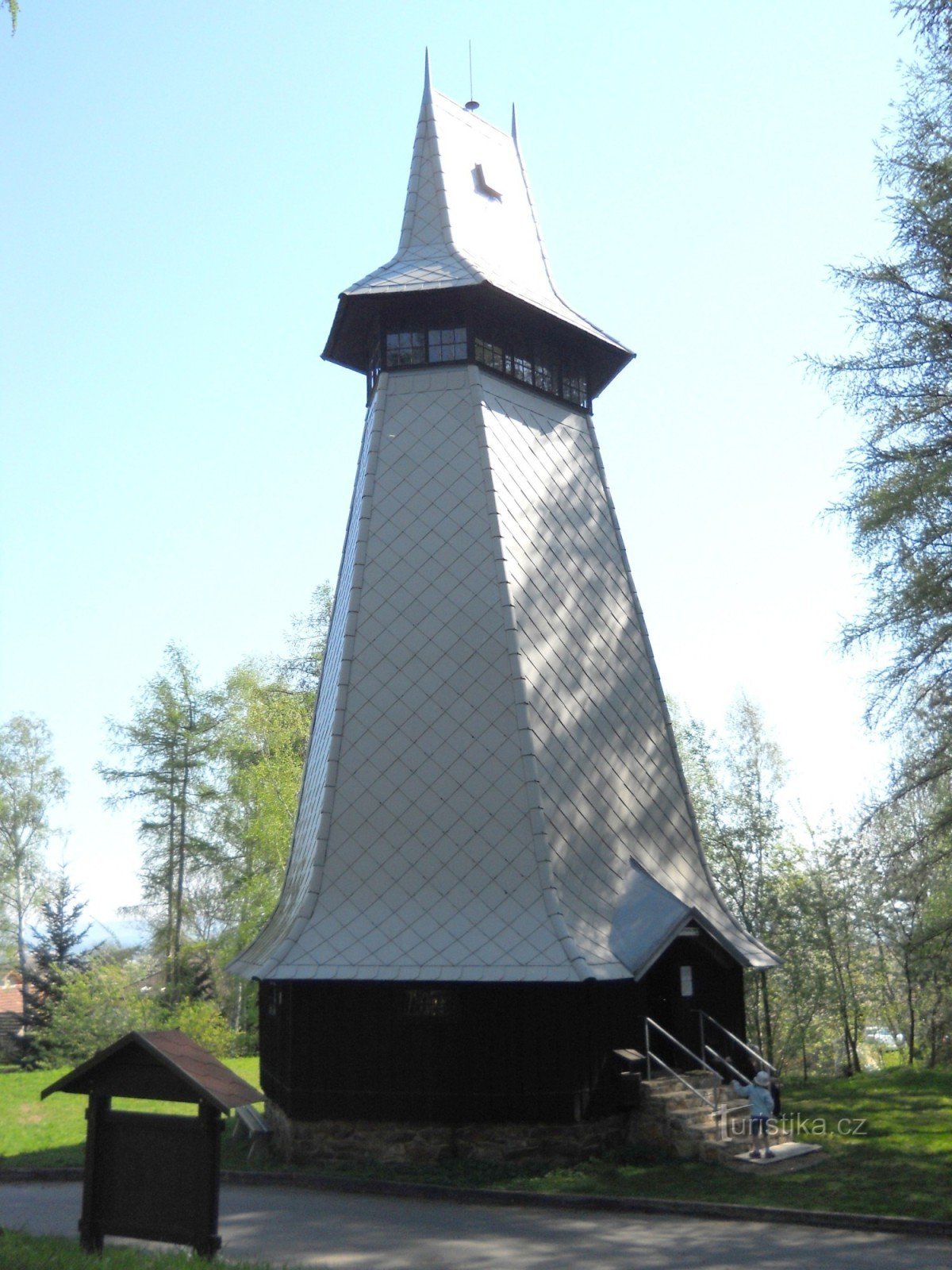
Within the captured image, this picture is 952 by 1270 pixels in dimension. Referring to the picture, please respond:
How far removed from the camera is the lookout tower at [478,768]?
11.6m

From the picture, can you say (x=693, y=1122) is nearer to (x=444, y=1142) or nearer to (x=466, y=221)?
(x=444, y=1142)

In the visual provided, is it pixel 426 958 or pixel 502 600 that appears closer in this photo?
pixel 426 958

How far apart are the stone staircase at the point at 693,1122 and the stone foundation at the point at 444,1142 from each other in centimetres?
46

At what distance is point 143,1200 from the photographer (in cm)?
800

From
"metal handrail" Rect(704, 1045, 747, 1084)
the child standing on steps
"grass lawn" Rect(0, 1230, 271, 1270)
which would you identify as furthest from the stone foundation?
"grass lawn" Rect(0, 1230, 271, 1270)

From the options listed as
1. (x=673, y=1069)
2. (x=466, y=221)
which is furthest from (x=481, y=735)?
(x=466, y=221)

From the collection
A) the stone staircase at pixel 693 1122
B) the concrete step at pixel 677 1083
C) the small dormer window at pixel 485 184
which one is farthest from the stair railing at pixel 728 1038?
the small dormer window at pixel 485 184

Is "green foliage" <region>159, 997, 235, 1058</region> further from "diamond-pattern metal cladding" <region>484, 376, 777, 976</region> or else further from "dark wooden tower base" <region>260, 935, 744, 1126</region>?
"diamond-pattern metal cladding" <region>484, 376, 777, 976</region>

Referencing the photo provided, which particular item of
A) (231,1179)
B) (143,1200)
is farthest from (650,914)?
(143,1200)

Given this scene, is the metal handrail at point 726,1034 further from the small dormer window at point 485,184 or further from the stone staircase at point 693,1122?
the small dormer window at point 485,184

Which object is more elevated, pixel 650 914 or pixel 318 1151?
pixel 650 914

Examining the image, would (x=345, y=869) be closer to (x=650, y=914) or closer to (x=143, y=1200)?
(x=650, y=914)

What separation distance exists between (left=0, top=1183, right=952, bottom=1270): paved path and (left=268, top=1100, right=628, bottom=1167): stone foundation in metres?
0.91

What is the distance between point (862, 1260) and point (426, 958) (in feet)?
16.2
